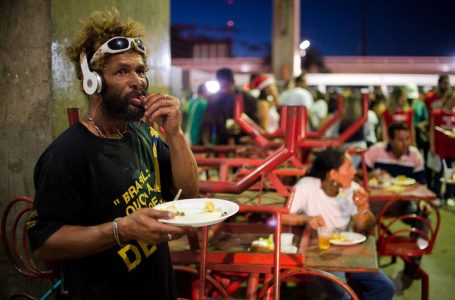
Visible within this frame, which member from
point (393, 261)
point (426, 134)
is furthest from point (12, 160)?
point (426, 134)

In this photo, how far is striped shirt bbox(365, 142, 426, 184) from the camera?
21.4 feet

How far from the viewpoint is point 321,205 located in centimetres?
459

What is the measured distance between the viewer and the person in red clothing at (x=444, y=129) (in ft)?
28.8

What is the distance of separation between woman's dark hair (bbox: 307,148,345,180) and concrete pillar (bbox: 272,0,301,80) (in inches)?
707

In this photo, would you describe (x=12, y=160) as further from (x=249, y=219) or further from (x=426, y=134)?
(x=426, y=134)

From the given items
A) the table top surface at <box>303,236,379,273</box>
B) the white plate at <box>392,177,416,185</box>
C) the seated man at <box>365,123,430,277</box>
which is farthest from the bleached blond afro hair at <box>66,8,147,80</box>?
the seated man at <box>365,123,430,277</box>

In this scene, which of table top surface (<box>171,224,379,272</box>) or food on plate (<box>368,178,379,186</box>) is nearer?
table top surface (<box>171,224,379,272</box>)

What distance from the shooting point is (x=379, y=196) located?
5.53 meters

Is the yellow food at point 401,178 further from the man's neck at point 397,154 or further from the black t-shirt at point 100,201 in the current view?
the black t-shirt at point 100,201

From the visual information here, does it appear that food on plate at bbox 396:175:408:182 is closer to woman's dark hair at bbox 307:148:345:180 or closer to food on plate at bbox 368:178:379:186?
food on plate at bbox 368:178:379:186

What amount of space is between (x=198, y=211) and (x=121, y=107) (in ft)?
1.71

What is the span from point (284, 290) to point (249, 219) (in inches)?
51.3

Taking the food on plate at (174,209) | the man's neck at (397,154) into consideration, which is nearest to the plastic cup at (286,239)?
the food on plate at (174,209)

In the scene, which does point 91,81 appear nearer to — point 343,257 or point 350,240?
point 343,257
